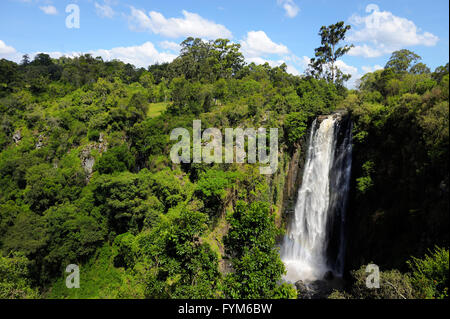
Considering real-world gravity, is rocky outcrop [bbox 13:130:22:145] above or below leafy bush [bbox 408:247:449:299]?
above

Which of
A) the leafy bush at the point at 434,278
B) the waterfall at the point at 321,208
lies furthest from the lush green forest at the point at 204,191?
the waterfall at the point at 321,208

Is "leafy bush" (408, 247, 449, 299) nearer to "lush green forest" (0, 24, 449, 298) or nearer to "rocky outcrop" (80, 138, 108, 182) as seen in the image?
"lush green forest" (0, 24, 449, 298)

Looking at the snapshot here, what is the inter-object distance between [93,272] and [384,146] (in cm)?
2563

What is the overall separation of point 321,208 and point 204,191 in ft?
37.4

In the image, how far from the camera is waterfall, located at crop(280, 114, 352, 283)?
21.8 meters

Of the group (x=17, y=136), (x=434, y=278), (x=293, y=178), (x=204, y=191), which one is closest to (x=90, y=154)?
(x=17, y=136)

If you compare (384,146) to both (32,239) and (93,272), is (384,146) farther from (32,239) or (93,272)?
(32,239)

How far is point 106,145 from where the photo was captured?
3167 cm

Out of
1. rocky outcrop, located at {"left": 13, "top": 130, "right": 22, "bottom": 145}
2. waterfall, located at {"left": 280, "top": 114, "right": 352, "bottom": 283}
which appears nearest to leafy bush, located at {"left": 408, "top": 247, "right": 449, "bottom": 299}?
waterfall, located at {"left": 280, "top": 114, "right": 352, "bottom": 283}

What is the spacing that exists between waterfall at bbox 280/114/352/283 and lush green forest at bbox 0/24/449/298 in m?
1.44

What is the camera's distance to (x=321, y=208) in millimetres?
23406

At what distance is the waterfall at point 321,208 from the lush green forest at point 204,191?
4.74 feet

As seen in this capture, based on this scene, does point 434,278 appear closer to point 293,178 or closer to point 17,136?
point 293,178
